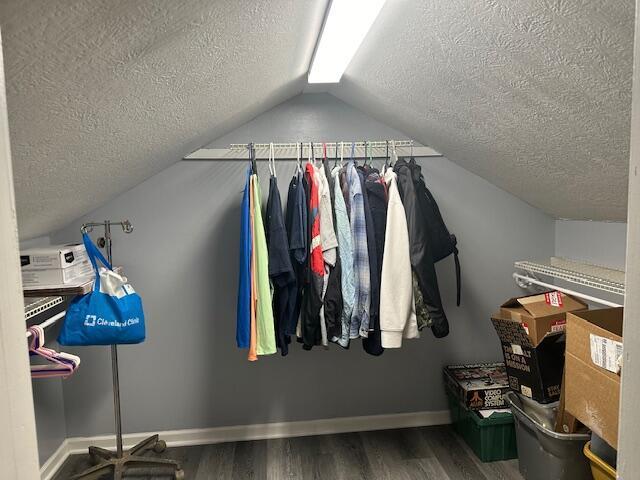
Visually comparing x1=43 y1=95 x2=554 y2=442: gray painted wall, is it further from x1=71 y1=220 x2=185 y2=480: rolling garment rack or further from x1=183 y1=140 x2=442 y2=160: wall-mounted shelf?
x1=71 y1=220 x2=185 y2=480: rolling garment rack

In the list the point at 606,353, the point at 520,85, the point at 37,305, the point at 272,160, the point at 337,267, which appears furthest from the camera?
the point at 272,160

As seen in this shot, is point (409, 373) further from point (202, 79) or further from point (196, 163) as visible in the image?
point (202, 79)

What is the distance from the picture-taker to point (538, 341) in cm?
193

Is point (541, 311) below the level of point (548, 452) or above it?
above

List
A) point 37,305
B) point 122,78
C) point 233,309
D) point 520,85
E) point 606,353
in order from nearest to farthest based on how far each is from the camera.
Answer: point 122,78, point 520,85, point 606,353, point 37,305, point 233,309

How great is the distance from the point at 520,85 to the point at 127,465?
244 centimetres

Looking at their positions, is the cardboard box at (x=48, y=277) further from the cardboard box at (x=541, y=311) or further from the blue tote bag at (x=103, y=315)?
the cardboard box at (x=541, y=311)

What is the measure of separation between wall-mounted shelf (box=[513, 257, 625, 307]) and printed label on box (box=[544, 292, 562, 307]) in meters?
0.07

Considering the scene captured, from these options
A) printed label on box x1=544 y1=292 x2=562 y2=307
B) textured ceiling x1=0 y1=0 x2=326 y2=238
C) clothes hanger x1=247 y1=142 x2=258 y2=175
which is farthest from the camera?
clothes hanger x1=247 y1=142 x2=258 y2=175

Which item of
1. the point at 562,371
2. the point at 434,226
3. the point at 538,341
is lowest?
the point at 562,371

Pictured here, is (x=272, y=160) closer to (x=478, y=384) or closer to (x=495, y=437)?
(x=478, y=384)

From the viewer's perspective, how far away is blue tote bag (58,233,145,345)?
76.5 inches

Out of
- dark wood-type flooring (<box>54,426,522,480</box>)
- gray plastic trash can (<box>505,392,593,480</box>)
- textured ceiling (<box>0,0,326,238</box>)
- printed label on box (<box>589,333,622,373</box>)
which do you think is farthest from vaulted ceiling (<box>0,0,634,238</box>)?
dark wood-type flooring (<box>54,426,522,480</box>)

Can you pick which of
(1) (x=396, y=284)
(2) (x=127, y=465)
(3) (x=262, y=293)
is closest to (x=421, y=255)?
(1) (x=396, y=284)
